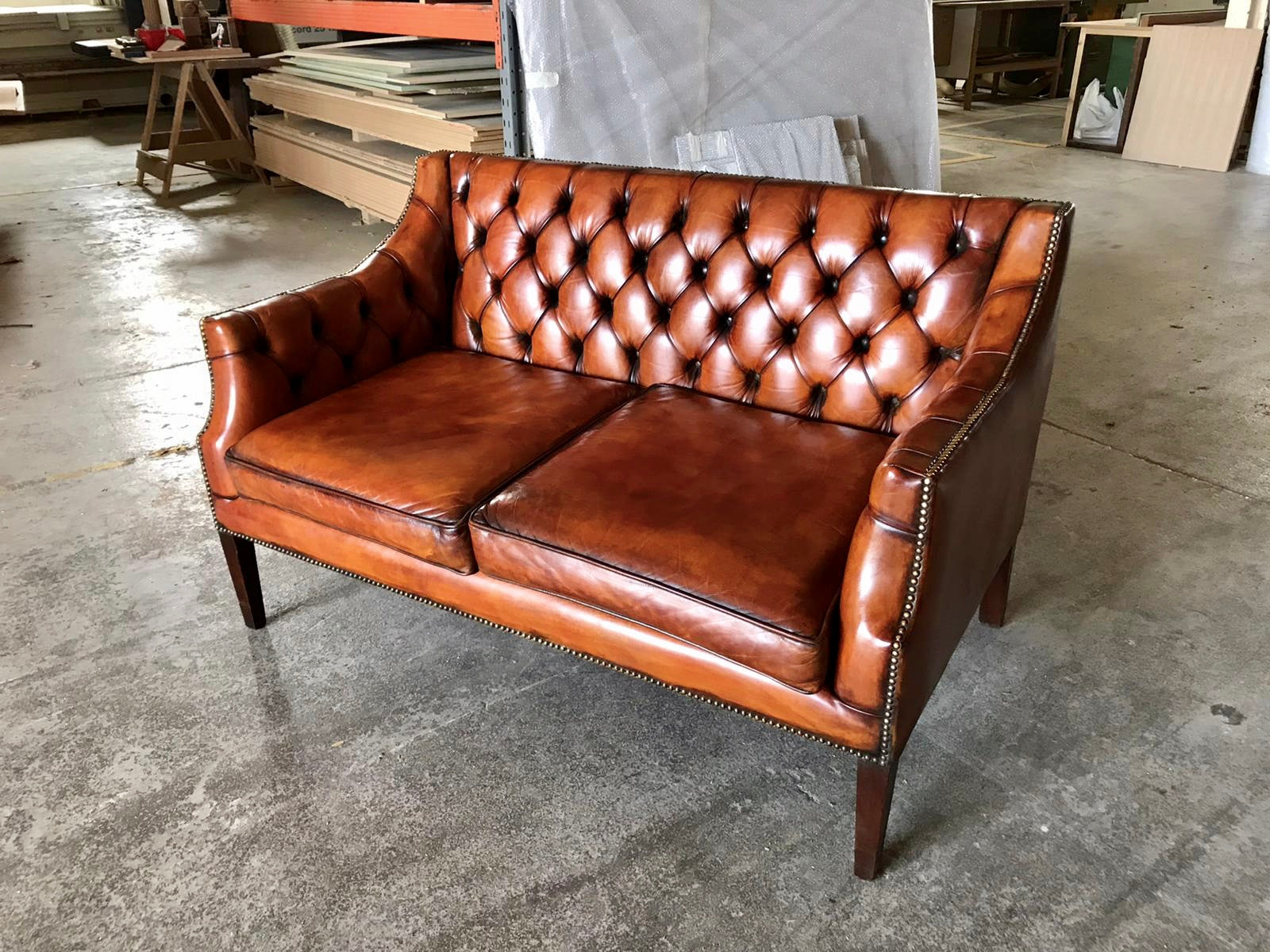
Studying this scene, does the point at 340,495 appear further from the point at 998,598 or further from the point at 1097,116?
the point at 1097,116

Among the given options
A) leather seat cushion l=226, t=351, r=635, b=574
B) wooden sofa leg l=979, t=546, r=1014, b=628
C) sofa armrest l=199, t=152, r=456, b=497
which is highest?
sofa armrest l=199, t=152, r=456, b=497

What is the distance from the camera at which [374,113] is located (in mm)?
4523

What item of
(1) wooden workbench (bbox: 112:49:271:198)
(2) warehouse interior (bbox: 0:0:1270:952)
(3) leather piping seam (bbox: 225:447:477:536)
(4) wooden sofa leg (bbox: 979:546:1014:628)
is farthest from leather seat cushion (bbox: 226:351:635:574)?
(1) wooden workbench (bbox: 112:49:271:198)

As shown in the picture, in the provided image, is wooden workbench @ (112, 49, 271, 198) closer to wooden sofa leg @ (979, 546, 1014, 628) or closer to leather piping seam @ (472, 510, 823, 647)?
leather piping seam @ (472, 510, 823, 647)

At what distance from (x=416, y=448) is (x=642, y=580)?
21.5 inches

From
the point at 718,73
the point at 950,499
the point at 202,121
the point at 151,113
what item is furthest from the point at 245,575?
the point at 202,121

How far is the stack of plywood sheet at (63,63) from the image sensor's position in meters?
8.47

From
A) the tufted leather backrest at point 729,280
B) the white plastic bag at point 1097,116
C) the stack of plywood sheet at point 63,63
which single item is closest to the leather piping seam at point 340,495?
the tufted leather backrest at point 729,280

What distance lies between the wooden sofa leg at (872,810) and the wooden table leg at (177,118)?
5.41 meters

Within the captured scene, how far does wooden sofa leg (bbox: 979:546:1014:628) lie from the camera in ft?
6.20

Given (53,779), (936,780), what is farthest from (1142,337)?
(53,779)

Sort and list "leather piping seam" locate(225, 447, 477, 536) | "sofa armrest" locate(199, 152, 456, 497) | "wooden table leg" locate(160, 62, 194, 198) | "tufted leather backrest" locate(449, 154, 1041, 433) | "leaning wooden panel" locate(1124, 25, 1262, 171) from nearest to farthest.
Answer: "leather piping seam" locate(225, 447, 477, 536)
"tufted leather backrest" locate(449, 154, 1041, 433)
"sofa armrest" locate(199, 152, 456, 497)
"wooden table leg" locate(160, 62, 194, 198)
"leaning wooden panel" locate(1124, 25, 1262, 171)

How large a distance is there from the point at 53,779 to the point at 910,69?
4.09 m

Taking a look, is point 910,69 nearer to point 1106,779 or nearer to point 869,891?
point 1106,779
